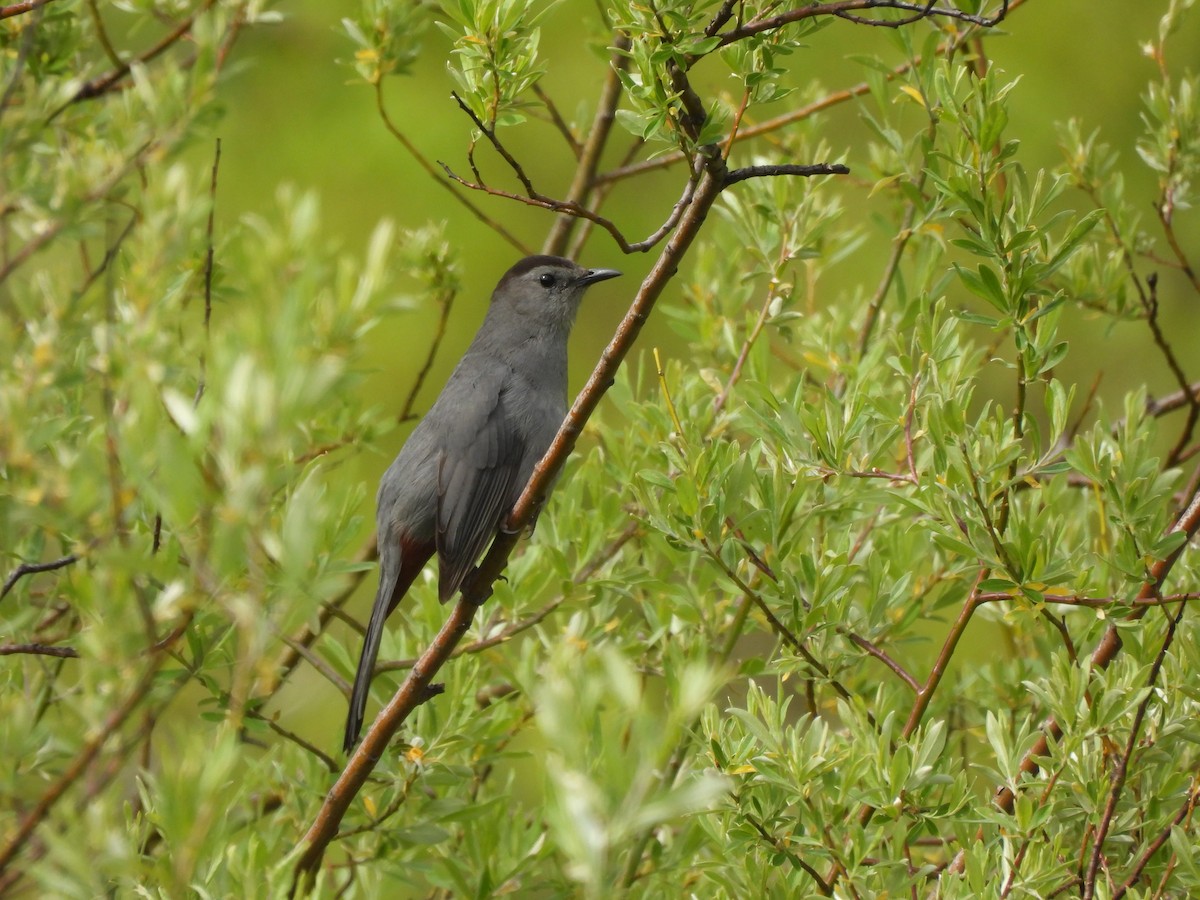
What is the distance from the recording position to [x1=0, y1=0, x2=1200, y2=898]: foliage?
1.41m

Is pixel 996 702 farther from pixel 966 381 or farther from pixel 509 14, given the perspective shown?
pixel 509 14

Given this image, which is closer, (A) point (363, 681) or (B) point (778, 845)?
(B) point (778, 845)

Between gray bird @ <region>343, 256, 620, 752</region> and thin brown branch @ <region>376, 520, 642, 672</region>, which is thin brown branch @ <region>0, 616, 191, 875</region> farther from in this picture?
gray bird @ <region>343, 256, 620, 752</region>

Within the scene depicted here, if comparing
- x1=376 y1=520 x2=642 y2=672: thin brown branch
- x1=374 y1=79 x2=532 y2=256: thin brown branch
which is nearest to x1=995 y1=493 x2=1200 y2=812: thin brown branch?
x1=376 y1=520 x2=642 y2=672: thin brown branch

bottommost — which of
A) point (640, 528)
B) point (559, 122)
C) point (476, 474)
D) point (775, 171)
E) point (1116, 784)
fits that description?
point (1116, 784)

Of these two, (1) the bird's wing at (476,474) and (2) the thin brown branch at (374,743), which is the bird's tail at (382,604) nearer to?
(1) the bird's wing at (476,474)

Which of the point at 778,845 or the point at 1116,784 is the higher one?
the point at 1116,784

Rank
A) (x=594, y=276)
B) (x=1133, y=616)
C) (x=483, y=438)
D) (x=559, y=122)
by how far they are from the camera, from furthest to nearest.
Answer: (x=594, y=276), (x=483, y=438), (x=559, y=122), (x=1133, y=616)

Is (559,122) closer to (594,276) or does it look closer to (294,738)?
(594,276)

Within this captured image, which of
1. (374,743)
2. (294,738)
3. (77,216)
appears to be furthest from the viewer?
(294,738)

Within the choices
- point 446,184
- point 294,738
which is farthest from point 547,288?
point 294,738

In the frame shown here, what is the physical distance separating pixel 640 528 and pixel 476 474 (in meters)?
1.04

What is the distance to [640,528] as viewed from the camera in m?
3.30

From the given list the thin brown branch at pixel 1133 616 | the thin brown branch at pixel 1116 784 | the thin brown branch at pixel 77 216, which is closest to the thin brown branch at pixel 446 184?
the thin brown branch at pixel 77 216
